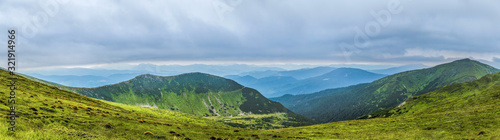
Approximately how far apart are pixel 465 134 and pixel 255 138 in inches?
1703

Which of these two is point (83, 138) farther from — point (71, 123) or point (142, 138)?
point (71, 123)

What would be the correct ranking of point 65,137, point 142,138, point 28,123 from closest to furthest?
point 65,137 → point 28,123 → point 142,138

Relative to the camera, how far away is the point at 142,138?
106 ft

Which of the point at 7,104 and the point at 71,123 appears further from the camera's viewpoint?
the point at 7,104

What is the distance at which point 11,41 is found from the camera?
27.4 m

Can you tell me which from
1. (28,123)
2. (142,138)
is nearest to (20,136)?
(28,123)

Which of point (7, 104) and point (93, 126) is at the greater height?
point (7, 104)

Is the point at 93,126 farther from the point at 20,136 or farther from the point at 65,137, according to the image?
the point at 20,136

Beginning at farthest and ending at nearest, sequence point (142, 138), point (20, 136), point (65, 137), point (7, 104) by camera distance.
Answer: point (7, 104) < point (142, 138) < point (65, 137) < point (20, 136)

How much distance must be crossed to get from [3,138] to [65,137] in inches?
260

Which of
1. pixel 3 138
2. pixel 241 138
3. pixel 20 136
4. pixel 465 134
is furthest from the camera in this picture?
pixel 241 138

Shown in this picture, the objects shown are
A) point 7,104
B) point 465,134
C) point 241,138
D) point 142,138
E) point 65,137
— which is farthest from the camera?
point 241,138

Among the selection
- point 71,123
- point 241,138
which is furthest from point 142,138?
point 241,138

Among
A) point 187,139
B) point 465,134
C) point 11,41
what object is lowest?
point 465,134
